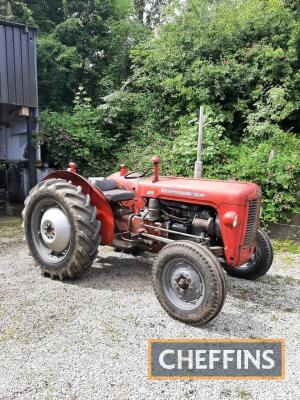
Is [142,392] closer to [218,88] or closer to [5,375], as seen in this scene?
[5,375]

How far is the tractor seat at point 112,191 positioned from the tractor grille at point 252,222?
4.01 ft

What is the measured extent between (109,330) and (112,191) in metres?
1.53

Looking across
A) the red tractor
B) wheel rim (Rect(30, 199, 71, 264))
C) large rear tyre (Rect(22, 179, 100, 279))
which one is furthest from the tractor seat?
wheel rim (Rect(30, 199, 71, 264))

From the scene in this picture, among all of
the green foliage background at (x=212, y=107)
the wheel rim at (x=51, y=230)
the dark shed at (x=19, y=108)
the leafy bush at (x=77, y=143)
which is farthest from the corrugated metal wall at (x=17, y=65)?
the wheel rim at (x=51, y=230)

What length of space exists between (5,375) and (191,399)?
112 cm

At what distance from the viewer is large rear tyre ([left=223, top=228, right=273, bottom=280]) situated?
3.62 meters

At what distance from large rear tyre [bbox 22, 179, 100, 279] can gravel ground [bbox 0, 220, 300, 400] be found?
8.2 inches

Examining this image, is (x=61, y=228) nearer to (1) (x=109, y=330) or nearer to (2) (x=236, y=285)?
(1) (x=109, y=330)

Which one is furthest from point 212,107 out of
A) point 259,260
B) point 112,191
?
point 259,260

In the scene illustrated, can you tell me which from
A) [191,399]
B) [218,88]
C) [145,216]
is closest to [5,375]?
[191,399]

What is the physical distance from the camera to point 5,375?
2148 mm

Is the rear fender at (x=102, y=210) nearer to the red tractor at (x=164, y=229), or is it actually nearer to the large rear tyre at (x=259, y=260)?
the red tractor at (x=164, y=229)

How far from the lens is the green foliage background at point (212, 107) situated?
19.7 ft

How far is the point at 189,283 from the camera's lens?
109 inches
